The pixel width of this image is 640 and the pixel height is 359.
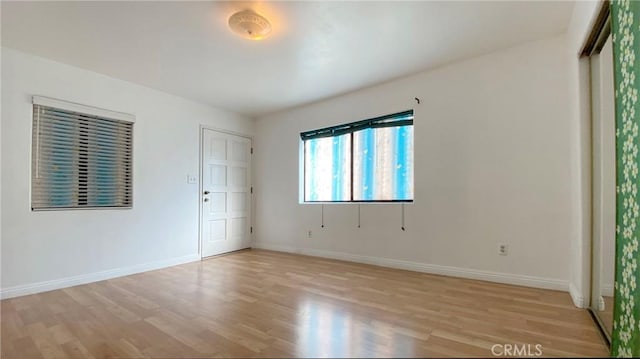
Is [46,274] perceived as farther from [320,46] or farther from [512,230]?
[512,230]

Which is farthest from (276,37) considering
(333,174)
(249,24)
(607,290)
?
(607,290)

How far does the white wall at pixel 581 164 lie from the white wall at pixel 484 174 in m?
0.26

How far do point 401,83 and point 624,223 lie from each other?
281 centimetres

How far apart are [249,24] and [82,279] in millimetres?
3267

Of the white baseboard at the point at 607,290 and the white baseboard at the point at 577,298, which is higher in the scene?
the white baseboard at the point at 607,290

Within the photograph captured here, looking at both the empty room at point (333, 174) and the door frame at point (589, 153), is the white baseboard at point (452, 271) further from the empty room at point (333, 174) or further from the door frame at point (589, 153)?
the door frame at point (589, 153)

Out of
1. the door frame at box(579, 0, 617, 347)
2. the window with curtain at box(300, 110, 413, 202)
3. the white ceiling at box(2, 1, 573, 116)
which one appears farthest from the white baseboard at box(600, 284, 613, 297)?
the white ceiling at box(2, 1, 573, 116)

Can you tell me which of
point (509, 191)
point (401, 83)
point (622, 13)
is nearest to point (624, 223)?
point (622, 13)

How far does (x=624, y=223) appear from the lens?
4.64 feet

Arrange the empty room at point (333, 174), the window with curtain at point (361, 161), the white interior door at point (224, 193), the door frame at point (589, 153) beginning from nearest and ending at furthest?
the empty room at point (333, 174), the door frame at point (589, 153), the window with curtain at point (361, 161), the white interior door at point (224, 193)

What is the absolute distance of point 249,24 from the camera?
2396 millimetres

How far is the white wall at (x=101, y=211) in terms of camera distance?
2863 mm

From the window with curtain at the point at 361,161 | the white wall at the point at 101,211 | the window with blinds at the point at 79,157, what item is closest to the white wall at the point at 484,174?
the window with curtain at the point at 361,161

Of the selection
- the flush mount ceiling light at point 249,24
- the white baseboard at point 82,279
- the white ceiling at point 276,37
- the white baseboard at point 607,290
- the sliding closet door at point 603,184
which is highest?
the white ceiling at point 276,37
